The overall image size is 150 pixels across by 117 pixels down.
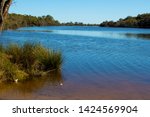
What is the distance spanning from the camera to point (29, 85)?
13.2 meters

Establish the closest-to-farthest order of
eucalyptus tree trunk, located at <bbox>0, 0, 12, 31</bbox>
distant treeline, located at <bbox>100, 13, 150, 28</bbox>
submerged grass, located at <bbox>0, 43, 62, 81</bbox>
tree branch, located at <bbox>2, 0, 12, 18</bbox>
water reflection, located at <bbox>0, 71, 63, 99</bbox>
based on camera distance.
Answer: eucalyptus tree trunk, located at <bbox>0, 0, 12, 31</bbox> < tree branch, located at <bbox>2, 0, 12, 18</bbox> < water reflection, located at <bbox>0, 71, 63, 99</bbox> < submerged grass, located at <bbox>0, 43, 62, 81</bbox> < distant treeline, located at <bbox>100, 13, 150, 28</bbox>

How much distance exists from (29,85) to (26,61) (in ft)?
5.04

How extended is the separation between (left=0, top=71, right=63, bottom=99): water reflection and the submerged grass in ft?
1.01

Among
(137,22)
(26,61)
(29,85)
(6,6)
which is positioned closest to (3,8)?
(6,6)

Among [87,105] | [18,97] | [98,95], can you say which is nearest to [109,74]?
[98,95]

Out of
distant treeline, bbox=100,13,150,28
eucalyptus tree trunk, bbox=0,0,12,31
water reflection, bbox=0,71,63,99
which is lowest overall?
distant treeline, bbox=100,13,150,28

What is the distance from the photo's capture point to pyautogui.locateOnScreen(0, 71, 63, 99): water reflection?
12.0m

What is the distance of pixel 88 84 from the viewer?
45.4 ft

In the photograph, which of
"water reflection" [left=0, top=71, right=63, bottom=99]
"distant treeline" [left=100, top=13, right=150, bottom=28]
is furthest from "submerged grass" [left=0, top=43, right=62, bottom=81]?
"distant treeline" [left=100, top=13, right=150, bottom=28]

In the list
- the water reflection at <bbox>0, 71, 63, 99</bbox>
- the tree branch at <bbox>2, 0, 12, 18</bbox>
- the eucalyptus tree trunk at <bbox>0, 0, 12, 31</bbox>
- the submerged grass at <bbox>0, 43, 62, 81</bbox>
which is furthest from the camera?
the submerged grass at <bbox>0, 43, 62, 81</bbox>

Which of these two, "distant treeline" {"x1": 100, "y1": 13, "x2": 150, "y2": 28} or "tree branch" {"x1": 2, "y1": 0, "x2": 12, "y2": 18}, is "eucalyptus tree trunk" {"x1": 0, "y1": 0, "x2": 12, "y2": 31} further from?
"distant treeline" {"x1": 100, "y1": 13, "x2": 150, "y2": 28}

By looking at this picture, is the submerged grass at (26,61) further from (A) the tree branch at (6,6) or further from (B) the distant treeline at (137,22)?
(B) the distant treeline at (137,22)

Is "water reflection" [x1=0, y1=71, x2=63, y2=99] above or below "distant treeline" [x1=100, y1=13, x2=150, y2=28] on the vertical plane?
above

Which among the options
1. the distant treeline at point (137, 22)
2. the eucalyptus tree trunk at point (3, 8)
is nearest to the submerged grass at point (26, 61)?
the eucalyptus tree trunk at point (3, 8)
